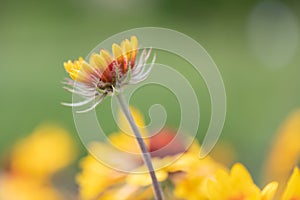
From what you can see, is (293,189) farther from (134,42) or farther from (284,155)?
(284,155)

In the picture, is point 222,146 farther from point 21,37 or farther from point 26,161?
point 21,37

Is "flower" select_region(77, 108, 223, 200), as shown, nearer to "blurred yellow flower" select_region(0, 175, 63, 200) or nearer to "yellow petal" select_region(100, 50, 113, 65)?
"yellow petal" select_region(100, 50, 113, 65)

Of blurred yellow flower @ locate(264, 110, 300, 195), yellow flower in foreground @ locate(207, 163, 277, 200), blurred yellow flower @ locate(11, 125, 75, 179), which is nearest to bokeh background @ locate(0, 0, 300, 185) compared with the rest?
blurred yellow flower @ locate(11, 125, 75, 179)

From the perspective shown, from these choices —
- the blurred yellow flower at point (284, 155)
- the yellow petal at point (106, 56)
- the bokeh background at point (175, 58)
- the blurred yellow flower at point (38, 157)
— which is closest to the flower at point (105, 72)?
the yellow petal at point (106, 56)

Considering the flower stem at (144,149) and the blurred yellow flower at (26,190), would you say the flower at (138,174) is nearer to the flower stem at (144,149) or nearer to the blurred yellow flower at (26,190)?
the flower stem at (144,149)

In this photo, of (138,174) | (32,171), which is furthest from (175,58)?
(138,174)

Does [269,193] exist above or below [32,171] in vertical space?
below
